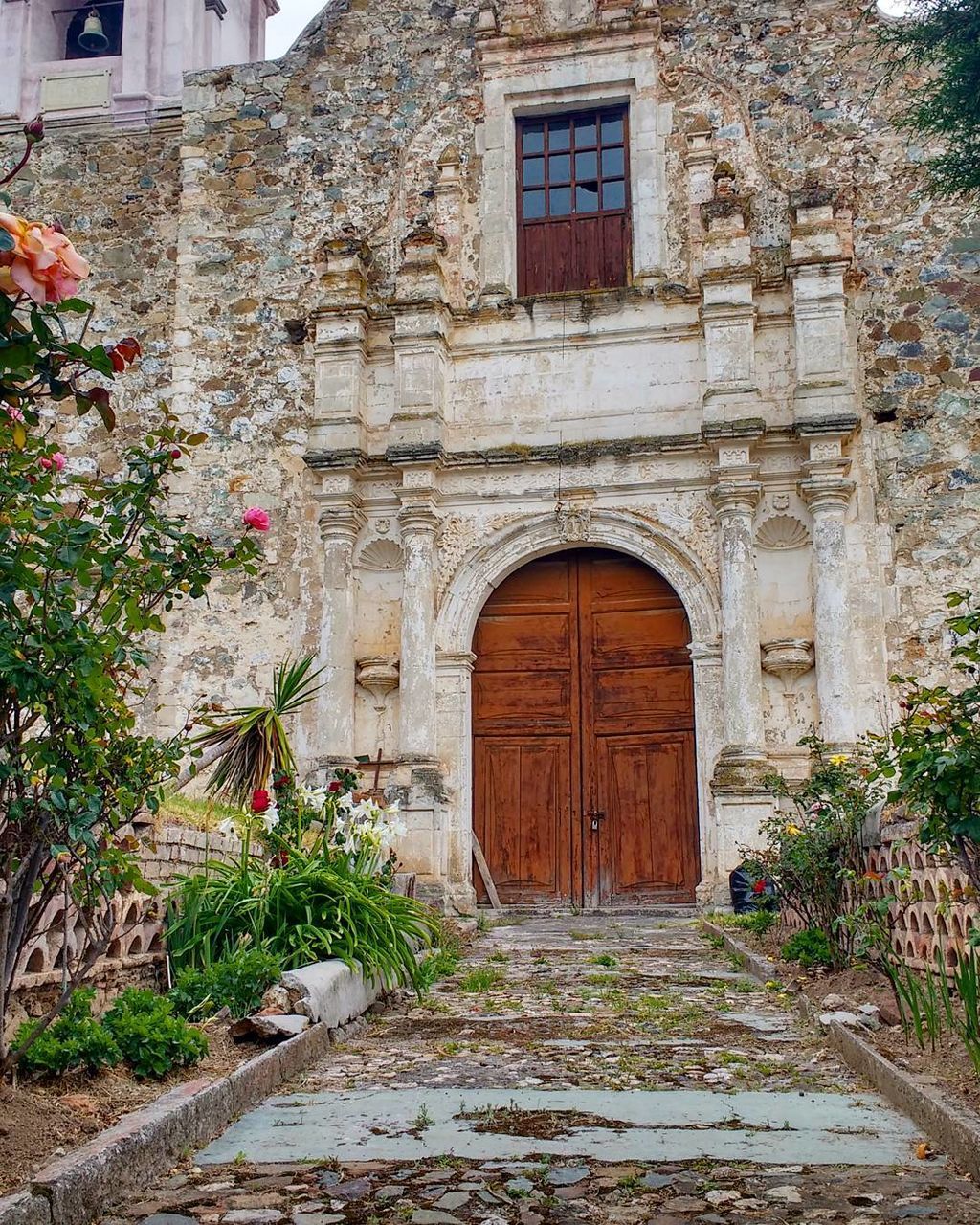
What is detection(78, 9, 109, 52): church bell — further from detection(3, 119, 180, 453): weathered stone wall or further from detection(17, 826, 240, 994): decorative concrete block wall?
detection(17, 826, 240, 994): decorative concrete block wall

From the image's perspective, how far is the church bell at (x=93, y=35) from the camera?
650 inches

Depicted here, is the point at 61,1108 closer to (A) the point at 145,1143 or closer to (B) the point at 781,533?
(A) the point at 145,1143

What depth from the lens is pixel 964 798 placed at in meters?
3.77

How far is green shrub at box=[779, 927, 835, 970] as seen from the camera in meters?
6.55

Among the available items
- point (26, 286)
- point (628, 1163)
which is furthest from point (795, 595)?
point (26, 286)

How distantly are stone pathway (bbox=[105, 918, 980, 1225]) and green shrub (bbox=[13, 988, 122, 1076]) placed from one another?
45 cm

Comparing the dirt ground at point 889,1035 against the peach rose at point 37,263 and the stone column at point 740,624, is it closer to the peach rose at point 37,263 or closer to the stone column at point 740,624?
the stone column at point 740,624

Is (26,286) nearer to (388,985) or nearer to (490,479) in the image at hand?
(388,985)

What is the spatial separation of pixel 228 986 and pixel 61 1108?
5.41 ft

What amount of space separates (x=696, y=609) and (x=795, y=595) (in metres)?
0.80

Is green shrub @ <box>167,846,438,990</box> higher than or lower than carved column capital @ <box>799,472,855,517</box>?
lower

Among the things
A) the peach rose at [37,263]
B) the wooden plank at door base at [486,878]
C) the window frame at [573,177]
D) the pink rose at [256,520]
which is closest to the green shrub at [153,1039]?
the pink rose at [256,520]

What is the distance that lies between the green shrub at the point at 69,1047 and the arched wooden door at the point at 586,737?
23.3 ft

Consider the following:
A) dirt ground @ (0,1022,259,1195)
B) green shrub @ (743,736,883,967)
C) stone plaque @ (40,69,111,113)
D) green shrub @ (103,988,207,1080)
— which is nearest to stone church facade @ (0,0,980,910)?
green shrub @ (743,736,883,967)
